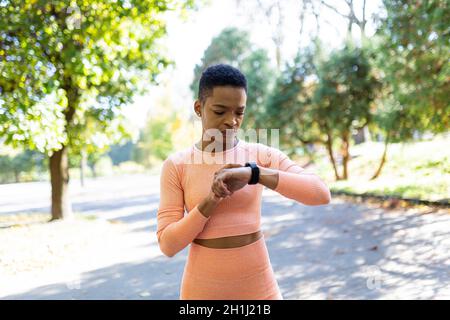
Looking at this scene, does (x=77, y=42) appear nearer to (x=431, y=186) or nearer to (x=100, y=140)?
(x=100, y=140)

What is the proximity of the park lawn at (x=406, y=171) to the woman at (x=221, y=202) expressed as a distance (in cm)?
500

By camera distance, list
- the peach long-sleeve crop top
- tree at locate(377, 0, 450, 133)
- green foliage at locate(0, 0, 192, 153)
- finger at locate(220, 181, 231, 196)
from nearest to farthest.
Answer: finger at locate(220, 181, 231, 196) → the peach long-sleeve crop top → green foliage at locate(0, 0, 192, 153) → tree at locate(377, 0, 450, 133)

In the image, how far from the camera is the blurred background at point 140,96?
163 inches

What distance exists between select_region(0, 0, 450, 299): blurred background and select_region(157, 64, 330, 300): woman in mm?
220

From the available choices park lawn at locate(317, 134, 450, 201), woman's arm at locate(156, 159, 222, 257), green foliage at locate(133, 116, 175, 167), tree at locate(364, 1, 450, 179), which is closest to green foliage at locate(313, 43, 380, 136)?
park lawn at locate(317, 134, 450, 201)

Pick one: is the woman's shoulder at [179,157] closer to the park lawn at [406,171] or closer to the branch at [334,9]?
the park lawn at [406,171]

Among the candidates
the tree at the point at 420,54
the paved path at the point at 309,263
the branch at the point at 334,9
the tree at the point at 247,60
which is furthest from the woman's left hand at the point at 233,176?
the tree at the point at 247,60

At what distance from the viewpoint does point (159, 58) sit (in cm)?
630

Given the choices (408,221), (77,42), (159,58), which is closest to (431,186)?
(408,221)

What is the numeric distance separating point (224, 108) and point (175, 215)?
33 centimetres

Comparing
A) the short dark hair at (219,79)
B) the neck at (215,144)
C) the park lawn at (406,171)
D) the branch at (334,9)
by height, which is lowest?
the park lawn at (406,171)

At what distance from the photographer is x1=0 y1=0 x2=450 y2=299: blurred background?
413 cm

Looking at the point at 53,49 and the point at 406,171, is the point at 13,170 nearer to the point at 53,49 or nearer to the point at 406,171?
the point at 53,49

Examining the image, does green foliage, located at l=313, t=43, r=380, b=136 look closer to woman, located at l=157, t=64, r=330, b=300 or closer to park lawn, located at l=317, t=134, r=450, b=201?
park lawn, located at l=317, t=134, r=450, b=201
